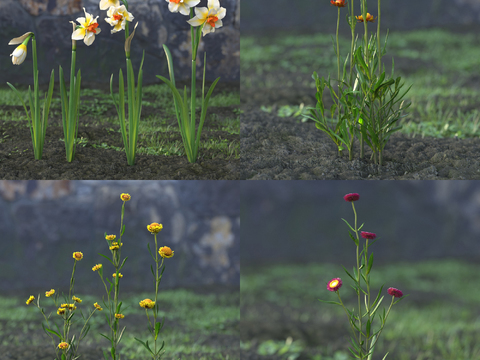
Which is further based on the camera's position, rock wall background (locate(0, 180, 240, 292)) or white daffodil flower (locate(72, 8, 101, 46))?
rock wall background (locate(0, 180, 240, 292))

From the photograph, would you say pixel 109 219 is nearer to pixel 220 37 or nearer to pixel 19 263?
pixel 19 263

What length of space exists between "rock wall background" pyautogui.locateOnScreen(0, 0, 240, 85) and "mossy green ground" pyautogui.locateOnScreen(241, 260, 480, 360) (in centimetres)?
224

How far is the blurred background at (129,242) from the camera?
11.1 feet

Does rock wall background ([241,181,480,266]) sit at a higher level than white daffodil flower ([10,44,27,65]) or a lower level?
lower

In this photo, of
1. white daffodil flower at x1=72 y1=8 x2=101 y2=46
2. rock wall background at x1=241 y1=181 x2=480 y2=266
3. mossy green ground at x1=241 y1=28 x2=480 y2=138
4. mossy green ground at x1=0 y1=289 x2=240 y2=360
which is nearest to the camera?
white daffodil flower at x1=72 y1=8 x2=101 y2=46

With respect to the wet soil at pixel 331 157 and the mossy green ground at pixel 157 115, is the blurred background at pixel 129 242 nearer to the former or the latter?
the mossy green ground at pixel 157 115

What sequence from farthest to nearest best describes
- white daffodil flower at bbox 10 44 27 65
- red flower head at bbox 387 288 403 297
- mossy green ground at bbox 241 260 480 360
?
mossy green ground at bbox 241 260 480 360
white daffodil flower at bbox 10 44 27 65
red flower head at bbox 387 288 403 297

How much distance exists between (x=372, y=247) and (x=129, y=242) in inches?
119

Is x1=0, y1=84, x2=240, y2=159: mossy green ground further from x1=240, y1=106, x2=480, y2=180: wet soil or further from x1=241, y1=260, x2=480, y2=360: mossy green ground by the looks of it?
x1=241, y1=260, x2=480, y2=360: mossy green ground

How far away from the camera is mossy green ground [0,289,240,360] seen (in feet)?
8.46

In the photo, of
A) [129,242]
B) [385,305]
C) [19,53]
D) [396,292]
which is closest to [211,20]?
[19,53]

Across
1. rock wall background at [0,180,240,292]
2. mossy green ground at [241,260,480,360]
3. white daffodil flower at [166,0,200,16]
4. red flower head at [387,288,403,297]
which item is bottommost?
mossy green ground at [241,260,480,360]

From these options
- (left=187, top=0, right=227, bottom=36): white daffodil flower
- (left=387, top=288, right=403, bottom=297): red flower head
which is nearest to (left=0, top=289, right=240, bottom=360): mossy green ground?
(left=387, top=288, right=403, bottom=297): red flower head

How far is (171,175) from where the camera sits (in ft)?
7.50
